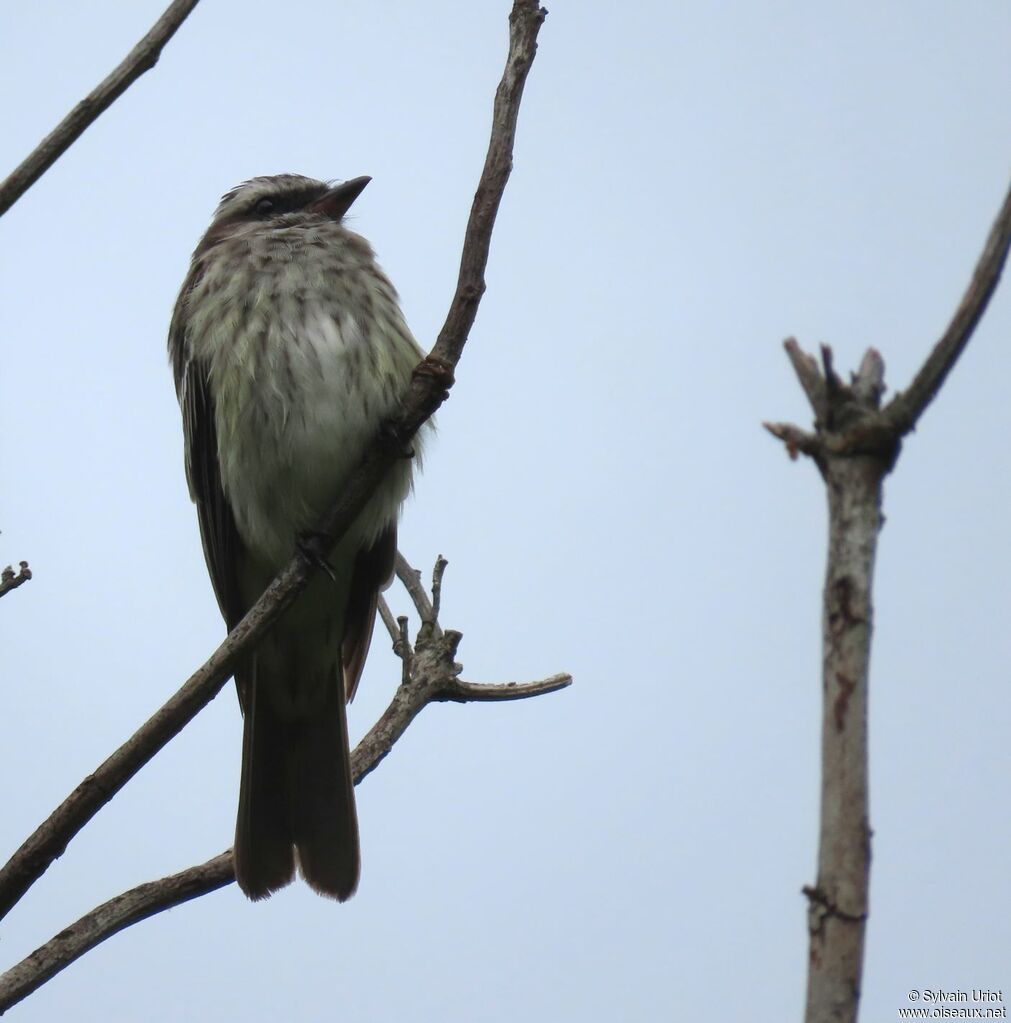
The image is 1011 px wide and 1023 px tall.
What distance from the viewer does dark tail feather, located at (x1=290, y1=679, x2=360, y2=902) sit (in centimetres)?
568

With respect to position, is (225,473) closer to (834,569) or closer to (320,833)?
(320,833)

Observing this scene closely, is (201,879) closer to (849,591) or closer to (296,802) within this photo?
(296,802)

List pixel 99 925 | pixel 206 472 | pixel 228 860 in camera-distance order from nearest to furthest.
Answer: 1. pixel 99 925
2. pixel 228 860
3. pixel 206 472

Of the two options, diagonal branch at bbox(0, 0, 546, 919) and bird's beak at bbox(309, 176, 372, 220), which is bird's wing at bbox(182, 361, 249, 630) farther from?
diagonal branch at bbox(0, 0, 546, 919)

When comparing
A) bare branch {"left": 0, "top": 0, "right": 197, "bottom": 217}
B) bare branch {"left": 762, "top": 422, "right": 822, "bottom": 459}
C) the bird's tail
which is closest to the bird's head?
the bird's tail

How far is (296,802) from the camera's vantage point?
5.89 metres

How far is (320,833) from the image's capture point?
577cm

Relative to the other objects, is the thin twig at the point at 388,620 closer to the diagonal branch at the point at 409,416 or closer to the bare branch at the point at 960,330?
the diagonal branch at the point at 409,416

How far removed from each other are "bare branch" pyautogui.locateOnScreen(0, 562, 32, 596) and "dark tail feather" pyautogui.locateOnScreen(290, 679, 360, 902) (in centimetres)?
166

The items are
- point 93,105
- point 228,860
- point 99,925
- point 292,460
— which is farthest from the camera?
point 292,460

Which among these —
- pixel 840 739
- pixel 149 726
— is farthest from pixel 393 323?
pixel 840 739

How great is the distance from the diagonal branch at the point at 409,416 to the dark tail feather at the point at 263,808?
1155 millimetres

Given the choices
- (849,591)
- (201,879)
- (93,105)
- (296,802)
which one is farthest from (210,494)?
(849,591)

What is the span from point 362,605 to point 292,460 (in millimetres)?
1156
